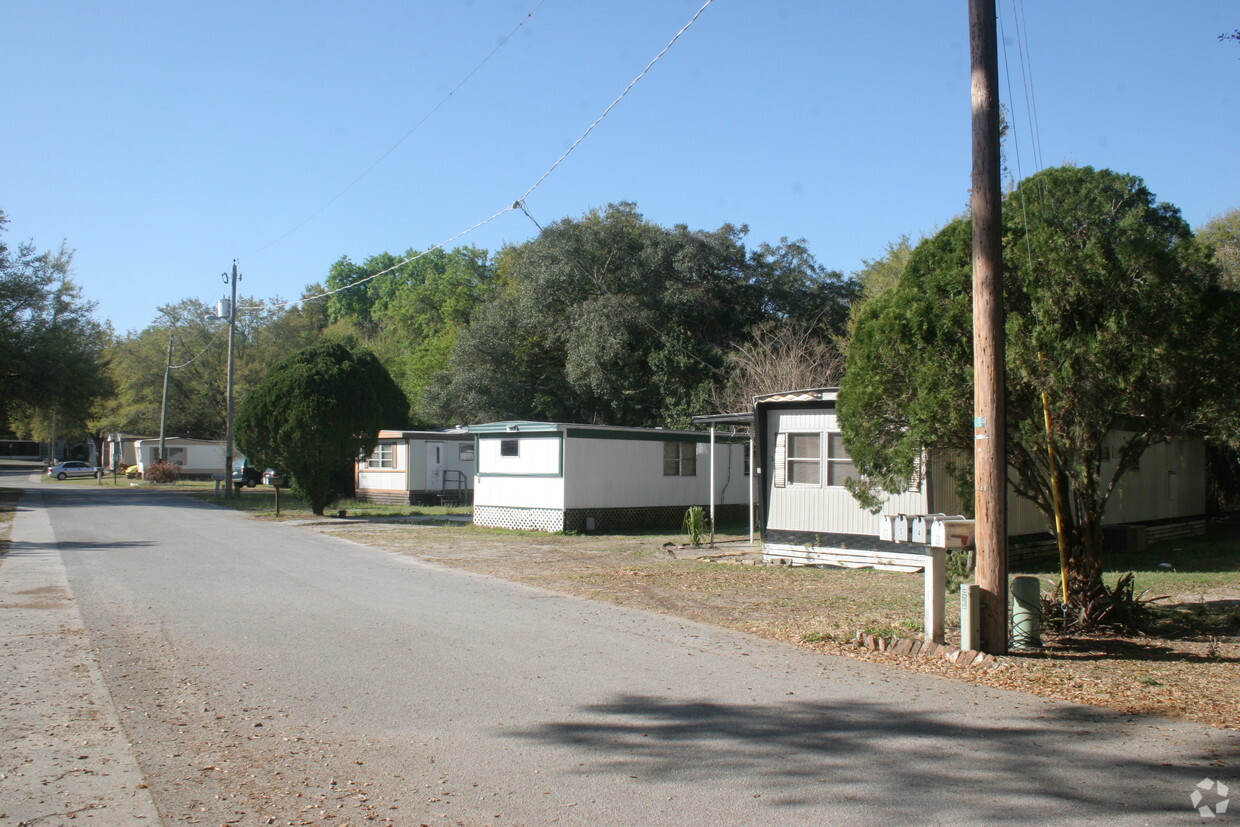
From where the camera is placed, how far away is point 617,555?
17.3 meters

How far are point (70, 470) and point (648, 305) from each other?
4648 centimetres

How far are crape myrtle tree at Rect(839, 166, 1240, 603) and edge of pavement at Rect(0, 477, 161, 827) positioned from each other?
23.5 feet

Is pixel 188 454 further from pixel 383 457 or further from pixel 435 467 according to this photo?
pixel 435 467

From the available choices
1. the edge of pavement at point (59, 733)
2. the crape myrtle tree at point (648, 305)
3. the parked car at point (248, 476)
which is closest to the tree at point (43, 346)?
the parked car at point (248, 476)

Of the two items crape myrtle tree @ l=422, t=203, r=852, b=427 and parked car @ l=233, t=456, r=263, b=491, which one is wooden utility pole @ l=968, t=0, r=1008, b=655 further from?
parked car @ l=233, t=456, r=263, b=491

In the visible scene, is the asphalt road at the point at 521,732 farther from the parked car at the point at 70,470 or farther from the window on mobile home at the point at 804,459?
the parked car at the point at 70,470

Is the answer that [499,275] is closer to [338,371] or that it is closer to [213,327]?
[213,327]

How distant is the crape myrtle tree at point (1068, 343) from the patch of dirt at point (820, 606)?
4.41 ft

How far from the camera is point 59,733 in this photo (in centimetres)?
566

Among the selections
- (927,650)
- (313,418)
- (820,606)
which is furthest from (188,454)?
(927,650)

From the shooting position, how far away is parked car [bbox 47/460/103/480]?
59.2 m

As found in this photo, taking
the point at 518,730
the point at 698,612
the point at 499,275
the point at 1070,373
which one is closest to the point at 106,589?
the point at 698,612

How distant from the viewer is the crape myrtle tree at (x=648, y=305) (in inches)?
1294

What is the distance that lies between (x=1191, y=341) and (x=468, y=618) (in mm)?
7392
